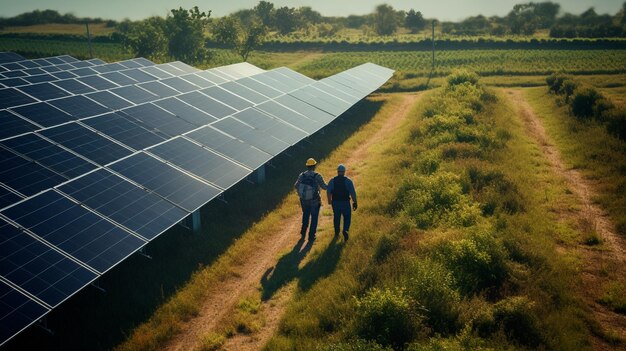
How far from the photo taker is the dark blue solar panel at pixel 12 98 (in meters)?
21.0

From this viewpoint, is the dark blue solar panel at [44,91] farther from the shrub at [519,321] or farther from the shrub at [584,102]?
the shrub at [584,102]

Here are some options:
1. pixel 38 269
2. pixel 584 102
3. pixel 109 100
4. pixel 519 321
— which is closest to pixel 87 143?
pixel 38 269

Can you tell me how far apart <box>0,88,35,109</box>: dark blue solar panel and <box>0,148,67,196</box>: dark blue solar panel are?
28.3ft

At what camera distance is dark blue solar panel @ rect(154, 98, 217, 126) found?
67.6ft

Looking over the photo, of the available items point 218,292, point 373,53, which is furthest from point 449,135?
point 373,53

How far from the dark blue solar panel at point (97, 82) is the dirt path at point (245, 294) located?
1935 centimetres

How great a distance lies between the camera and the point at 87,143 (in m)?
15.9

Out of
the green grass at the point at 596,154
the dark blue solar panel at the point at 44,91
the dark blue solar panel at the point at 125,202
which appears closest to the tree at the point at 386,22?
the green grass at the point at 596,154

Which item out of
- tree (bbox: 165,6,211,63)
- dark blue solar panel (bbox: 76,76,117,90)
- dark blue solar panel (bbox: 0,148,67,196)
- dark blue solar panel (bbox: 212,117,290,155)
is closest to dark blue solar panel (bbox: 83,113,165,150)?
dark blue solar panel (bbox: 212,117,290,155)

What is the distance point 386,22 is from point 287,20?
33.5 metres

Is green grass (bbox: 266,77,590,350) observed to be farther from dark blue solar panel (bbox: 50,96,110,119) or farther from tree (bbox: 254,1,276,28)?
tree (bbox: 254,1,276,28)

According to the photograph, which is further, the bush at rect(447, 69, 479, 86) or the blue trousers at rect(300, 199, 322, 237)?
the bush at rect(447, 69, 479, 86)

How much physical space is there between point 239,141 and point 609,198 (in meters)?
15.4

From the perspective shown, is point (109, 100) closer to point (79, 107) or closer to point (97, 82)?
→ point (79, 107)
